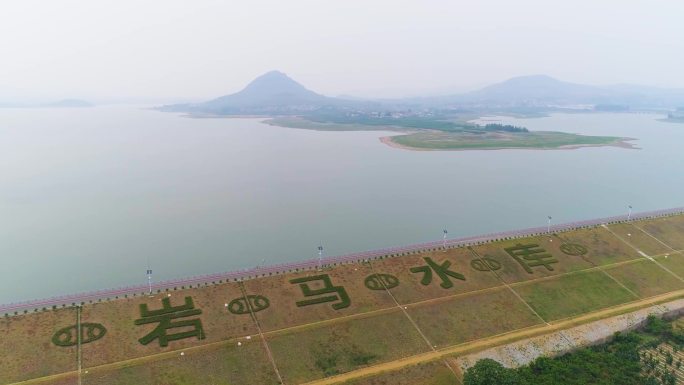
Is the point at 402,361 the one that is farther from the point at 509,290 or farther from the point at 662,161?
the point at 662,161

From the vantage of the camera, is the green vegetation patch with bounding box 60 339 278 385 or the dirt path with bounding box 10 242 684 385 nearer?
the green vegetation patch with bounding box 60 339 278 385

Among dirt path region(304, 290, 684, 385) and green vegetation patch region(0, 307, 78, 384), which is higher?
green vegetation patch region(0, 307, 78, 384)

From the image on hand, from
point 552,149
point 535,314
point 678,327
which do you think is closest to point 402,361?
point 535,314

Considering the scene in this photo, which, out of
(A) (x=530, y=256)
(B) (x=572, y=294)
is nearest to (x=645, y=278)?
(B) (x=572, y=294)

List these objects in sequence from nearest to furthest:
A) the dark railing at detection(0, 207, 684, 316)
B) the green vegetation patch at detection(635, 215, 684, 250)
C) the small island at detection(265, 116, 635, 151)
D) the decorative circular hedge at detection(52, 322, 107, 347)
Answer: the decorative circular hedge at detection(52, 322, 107, 347), the dark railing at detection(0, 207, 684, 316), the green vegetation patch at detection(635, 215, 684, 250), the small island at detection(265, 116, 635, 151)

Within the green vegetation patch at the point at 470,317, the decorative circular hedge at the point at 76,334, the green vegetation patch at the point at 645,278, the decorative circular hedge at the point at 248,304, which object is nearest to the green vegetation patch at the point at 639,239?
the green vegetation patch at the point at 645,278

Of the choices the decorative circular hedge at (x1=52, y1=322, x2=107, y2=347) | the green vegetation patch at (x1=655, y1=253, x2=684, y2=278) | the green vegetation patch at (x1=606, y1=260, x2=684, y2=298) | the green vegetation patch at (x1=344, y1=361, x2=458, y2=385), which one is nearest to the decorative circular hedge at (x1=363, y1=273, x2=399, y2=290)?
the green vegetation patch at (x1=344, y1=361, x2=458, y2=385)

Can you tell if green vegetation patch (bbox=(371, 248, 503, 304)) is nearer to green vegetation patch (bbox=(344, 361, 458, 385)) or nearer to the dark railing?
the dark railing
